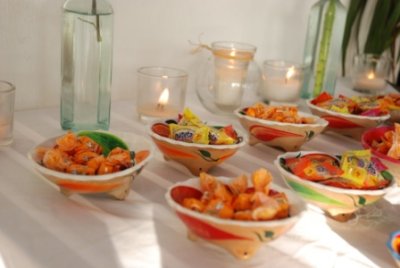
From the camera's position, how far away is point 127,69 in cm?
114

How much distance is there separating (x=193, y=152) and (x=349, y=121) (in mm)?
404

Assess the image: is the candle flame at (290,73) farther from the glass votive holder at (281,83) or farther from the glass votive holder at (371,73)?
the glass votive holder at (371,73)

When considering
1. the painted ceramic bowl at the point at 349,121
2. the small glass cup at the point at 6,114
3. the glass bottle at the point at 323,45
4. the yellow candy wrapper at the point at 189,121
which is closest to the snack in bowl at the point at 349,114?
the painted ceramic bowl at the point at 349,121

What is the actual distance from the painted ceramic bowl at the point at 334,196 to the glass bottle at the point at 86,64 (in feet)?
1.22

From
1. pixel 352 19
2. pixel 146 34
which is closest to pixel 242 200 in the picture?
pixel 146 34

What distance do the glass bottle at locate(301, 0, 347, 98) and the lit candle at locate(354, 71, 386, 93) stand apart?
0.16 meters

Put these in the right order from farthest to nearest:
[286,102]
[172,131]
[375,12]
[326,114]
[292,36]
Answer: [375,12] → [292,36] → [286,102] → [326,114] → [172,131]

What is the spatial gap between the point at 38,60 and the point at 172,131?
1.12 ft

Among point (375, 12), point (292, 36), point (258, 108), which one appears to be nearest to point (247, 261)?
point (258, 108)

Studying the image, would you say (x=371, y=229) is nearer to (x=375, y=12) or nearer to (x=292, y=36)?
(x=292, y=36)

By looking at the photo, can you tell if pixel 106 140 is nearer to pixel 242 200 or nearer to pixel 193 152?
pixel 193 152

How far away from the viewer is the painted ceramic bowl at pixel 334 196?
0.67 m

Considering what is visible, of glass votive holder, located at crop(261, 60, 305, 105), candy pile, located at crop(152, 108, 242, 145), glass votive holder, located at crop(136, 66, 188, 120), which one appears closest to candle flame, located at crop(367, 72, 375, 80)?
glass votive holder, located at crop(261, 60, 305, 105)

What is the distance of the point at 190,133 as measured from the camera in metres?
0.77
